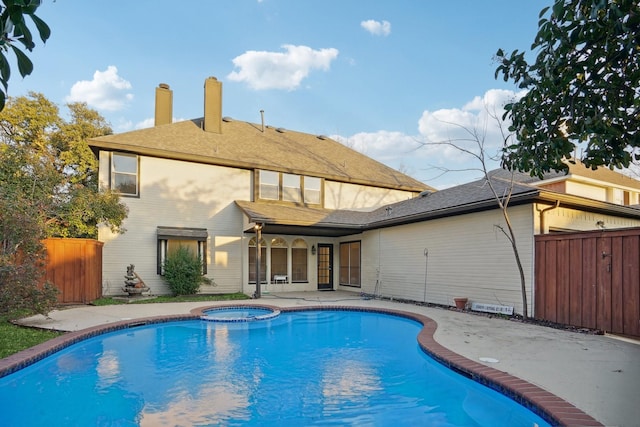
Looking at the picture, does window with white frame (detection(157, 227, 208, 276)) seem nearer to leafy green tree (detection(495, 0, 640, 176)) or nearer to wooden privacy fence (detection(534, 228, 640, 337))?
wooden privacy fence (detection(534, 228, 640, 337))

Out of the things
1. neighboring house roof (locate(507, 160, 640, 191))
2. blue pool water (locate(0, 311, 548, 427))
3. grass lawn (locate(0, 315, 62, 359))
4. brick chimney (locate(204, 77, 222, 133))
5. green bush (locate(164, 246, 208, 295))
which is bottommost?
blue pool water (locate(0, 311, 548, 427))

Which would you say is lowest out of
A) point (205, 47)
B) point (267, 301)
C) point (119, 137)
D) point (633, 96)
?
point (267, 301)

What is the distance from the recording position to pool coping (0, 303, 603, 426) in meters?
3.72

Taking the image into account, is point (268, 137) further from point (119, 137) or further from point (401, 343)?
point (401, 343)

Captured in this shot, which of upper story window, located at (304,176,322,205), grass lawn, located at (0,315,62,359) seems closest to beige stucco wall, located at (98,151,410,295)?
upper story window, located at (304,176,322,205)

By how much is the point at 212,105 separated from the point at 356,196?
304 inches

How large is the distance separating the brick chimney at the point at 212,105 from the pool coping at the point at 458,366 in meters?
9.69

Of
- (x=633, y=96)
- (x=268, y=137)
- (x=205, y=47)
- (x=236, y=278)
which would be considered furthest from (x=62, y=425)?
(x=268, y=137)

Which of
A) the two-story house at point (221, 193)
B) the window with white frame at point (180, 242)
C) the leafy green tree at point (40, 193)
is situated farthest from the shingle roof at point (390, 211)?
the leafy green tree at point (40, 193)

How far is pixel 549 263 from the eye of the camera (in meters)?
8.70

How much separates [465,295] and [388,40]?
A: 9.38 meters

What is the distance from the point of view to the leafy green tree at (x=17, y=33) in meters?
1.28

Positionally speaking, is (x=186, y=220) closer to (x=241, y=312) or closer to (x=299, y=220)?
(x=299, y=220)

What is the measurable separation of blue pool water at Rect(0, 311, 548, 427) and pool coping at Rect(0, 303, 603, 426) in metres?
0.10
